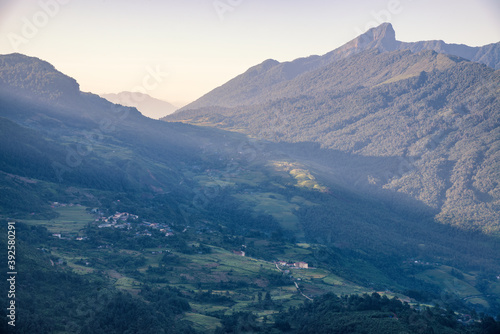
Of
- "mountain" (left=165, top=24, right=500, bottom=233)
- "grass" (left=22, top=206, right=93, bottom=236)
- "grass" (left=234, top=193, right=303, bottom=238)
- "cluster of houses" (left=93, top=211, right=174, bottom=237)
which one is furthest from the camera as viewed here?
"mountain" (left=165, top=24, right=500, bottom=233)

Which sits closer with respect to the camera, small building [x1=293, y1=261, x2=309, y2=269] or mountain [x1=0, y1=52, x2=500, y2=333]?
mountain [x1=0, y1=52, x2=500, y2=333]

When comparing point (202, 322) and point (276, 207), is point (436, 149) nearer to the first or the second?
point (276, 207)

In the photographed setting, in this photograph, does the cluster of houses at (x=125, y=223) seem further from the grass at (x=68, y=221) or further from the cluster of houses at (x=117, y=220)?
the grass at (x=68, y=221)

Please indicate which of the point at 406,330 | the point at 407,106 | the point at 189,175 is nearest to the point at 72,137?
the point at 189,175

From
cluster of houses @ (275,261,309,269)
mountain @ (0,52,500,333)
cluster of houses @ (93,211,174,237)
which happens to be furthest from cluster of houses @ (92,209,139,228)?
cluster of houses @ (275,261,309,269)

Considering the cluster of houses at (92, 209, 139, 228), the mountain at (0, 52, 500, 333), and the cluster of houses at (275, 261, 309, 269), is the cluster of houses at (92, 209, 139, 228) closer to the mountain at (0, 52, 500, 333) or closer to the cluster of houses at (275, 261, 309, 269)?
the mountain at (0, 52, 500, 333)

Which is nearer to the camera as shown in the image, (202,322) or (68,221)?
(202,322)

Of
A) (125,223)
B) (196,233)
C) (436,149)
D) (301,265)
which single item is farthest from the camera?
(436,149)

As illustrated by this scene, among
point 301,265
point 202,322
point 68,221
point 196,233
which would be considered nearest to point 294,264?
point 301,265

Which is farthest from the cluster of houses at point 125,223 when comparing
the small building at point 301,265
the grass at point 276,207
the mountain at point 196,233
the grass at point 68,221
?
the grass at point 276,207

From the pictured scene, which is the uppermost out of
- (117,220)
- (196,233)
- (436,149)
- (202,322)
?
(436,149)
